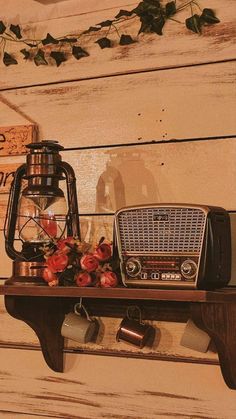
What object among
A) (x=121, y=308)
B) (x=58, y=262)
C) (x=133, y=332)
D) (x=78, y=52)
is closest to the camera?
(x=58, y=262)

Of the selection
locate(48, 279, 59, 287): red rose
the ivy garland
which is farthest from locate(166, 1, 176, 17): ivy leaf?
locate(48, 279, 59, 287): red rose

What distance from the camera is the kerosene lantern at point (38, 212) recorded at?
1.38m

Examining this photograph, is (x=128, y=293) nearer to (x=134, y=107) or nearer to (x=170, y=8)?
(x=134, y=107)

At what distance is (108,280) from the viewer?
1.26m

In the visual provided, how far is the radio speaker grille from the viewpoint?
1.20 meters

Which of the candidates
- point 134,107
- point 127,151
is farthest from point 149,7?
point 127,151

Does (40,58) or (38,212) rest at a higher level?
(40,58)

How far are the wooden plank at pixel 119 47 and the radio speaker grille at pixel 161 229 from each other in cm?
48

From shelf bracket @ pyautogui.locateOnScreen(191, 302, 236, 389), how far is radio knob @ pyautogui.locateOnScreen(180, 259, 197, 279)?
2.4 inches

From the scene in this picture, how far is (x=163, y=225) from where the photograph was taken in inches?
48.6

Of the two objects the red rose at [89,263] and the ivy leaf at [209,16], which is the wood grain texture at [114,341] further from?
the ivy leaf at [209,16]

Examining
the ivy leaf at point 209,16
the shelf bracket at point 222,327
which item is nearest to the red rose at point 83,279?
the shelf bracket at point 222,327

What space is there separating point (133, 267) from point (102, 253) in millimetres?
85

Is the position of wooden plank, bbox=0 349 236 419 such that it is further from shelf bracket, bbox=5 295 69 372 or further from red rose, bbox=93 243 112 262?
red rose, bbox=93 243 112 262
